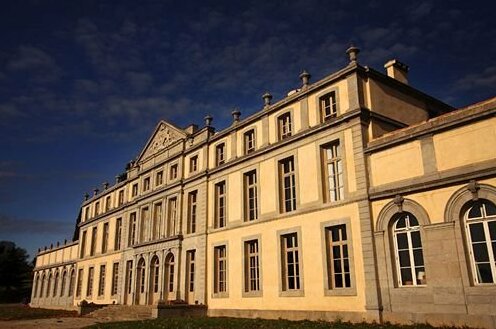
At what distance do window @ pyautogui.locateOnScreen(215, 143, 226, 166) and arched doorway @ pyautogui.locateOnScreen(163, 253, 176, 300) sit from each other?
7024 mm

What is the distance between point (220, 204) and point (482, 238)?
14.6 meters

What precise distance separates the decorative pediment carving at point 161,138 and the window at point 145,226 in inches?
172

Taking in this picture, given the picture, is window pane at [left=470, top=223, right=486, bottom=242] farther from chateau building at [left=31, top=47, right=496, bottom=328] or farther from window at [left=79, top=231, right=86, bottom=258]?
window at [left=79, top=231, right=86, bottom=258]

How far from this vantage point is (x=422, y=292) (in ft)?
45.1

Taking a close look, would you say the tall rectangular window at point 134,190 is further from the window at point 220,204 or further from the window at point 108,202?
the window at point 220,204

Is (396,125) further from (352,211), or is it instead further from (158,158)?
(158,158)

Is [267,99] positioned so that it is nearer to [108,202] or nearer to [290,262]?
[290,262]

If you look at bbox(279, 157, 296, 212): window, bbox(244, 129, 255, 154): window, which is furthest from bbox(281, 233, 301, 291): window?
bbox(244, 129, 255, 154): window

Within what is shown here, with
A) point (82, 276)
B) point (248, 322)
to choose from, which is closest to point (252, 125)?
point (248, 322)

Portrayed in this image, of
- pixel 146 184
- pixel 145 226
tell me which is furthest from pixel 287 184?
pixel 146 184

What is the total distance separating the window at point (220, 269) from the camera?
22891 millimetres

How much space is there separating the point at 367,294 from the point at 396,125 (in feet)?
24.1

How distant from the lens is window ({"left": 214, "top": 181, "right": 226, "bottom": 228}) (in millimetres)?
24047

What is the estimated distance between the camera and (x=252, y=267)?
21.3 metres
